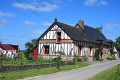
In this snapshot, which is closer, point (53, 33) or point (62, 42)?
point (62, 42)

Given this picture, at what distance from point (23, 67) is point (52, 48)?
50.6ft

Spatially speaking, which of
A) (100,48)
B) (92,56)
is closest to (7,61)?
(92,56)

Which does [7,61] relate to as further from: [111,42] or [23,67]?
[111,42]

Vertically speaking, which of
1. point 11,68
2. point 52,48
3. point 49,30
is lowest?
point 11,68

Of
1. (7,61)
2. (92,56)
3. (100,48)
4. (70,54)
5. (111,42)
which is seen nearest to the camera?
(7,61)

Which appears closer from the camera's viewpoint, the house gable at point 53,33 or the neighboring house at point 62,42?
the neighboring house at point 62,42

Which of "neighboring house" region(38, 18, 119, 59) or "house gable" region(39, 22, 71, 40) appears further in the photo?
"house gable" region(39, 22, 71, 40)

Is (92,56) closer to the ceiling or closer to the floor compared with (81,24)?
closer to the floor

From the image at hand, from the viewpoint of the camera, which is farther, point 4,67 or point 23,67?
point 23,67

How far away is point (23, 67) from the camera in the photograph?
51.1ft

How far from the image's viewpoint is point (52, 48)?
101ft

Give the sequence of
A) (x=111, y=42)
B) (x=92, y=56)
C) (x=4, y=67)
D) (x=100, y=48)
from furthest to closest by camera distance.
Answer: (x=111, y=42) → (x=100, y=48) → (x=92, y=56) → (x=4, y=67)

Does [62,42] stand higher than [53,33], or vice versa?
[53,33]

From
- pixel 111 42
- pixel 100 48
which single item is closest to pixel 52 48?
pixel 100 48
